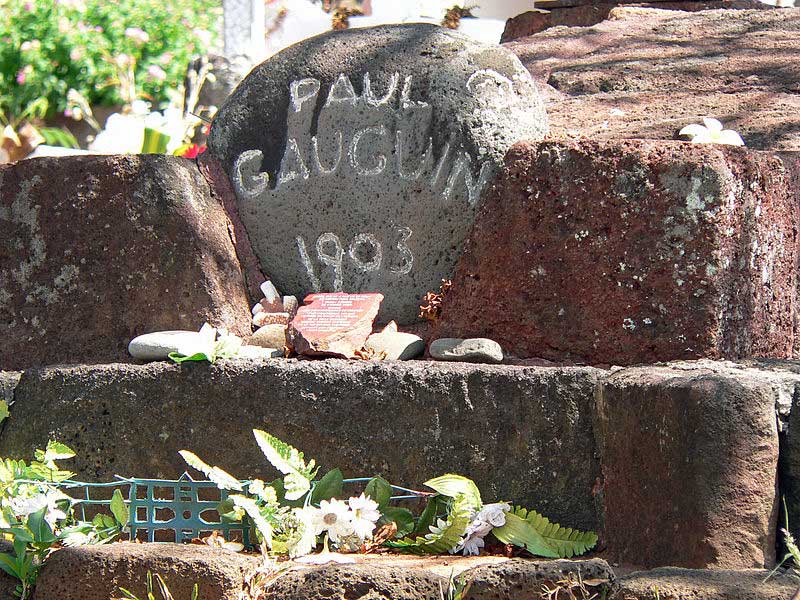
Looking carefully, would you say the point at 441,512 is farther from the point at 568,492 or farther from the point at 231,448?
the point at 231,448

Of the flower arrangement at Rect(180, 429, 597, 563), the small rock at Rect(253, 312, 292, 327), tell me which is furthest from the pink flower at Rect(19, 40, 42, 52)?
the flower arrangement at Rect(180, 429, 597, 563)

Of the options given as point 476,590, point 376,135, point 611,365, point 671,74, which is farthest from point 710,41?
point 476,590

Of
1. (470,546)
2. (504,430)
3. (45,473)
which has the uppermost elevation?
(504,430)

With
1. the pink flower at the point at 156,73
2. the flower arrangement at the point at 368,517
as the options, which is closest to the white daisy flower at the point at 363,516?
the flower arrangement at the point at 368,517

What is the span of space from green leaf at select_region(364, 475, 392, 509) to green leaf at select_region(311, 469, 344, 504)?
0.07 m

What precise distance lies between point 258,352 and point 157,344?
0.28 metres

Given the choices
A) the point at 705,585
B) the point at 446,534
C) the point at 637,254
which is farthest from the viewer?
the point at 637,254

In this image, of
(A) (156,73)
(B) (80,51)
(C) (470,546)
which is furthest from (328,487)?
(B) (80,51)

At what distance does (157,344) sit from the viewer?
320 cm

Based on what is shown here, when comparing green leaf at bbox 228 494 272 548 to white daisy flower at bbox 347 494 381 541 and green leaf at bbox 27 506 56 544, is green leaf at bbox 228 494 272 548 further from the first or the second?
green leaf at bbox 27 506 56 544

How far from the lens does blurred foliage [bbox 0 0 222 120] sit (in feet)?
32.1

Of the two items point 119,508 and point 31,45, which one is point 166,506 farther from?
point 31,45

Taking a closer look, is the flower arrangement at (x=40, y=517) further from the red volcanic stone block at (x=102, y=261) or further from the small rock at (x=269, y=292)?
the small rock at (x=269, y=292)

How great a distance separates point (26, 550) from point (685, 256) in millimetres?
1607
